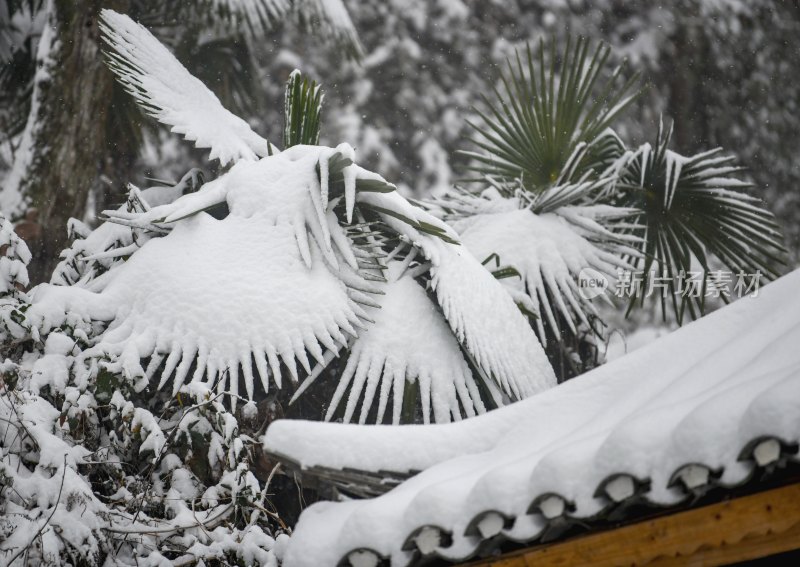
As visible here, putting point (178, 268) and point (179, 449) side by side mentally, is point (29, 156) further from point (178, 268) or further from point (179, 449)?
point (179, 449)

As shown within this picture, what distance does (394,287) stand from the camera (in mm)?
3479

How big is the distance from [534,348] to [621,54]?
8.43 metres

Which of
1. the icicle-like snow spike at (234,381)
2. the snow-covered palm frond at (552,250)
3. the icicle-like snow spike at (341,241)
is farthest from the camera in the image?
the snow-covered palm frond at (552,250)

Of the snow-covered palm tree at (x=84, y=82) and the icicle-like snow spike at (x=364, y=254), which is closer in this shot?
the icicle-like snow spike at (x=364, y=254)

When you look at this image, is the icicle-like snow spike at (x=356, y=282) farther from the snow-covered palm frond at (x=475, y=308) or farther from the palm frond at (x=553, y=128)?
the palm frond at (x=553, y=128)

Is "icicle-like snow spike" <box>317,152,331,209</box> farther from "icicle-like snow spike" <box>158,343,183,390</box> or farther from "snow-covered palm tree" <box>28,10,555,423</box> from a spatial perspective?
"icicle-like snow spike" <box>158,343,183,390</box>

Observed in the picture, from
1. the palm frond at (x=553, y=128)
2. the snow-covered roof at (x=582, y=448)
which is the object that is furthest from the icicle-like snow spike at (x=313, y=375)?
the palm frond at (x=553, y=128)

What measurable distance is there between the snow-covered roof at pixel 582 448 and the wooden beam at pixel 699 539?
6 centimetres

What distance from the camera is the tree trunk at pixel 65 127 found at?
4473 mm

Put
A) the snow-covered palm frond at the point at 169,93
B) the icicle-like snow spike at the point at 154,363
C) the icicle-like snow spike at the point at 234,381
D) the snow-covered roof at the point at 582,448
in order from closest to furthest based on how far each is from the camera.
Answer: the snow-covered roof at the point at 582,448 → the icicle-like snow spike at the point at 234,381 → the icicle-like snow spike at the point at 154,363 → the snow-covered palm frond at the point at 169,93

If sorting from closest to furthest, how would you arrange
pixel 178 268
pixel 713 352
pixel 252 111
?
pixel 713 352, pixel 178 268, pixel 252 111

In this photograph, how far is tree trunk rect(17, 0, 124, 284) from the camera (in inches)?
176

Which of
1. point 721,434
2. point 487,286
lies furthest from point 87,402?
point 721,434

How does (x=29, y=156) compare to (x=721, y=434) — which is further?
(x=29, y=156)
